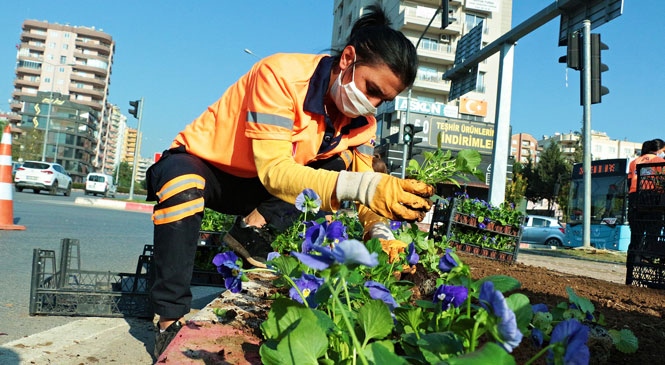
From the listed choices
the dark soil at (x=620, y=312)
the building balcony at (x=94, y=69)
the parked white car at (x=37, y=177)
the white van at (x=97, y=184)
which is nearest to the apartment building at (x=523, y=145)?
the building balcony at (x=94, y=69)

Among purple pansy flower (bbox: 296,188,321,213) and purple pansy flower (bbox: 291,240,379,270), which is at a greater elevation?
purple pansy flower (bbox: 296,188,321,213)

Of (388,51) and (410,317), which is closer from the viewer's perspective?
(410,317)

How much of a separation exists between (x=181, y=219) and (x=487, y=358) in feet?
5.53

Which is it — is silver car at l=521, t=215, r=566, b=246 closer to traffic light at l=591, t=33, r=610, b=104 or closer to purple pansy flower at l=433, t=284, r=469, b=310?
traffic light at l=591, t=33, r=610, b=104

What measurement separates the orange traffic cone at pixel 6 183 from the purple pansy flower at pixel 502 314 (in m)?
7.52

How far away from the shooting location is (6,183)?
283 inches

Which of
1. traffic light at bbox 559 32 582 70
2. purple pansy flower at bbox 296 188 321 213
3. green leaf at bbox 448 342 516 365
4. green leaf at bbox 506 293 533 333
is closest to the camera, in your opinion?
green leaf at bbox 448 342 516 365

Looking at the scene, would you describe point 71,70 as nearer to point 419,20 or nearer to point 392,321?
Answer: point 419,20

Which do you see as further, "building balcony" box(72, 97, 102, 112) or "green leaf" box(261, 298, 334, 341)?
"building balcony" box(72, 97, 102, 112)

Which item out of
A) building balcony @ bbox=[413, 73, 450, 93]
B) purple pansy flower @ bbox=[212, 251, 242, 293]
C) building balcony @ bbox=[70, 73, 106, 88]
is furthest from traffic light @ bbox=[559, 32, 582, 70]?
building balcony @ bbox=[70, 73, 106, 88]

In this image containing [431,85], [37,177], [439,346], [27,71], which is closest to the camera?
[439,346]

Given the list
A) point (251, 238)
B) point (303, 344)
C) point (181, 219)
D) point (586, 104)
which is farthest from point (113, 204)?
point (303, 344)

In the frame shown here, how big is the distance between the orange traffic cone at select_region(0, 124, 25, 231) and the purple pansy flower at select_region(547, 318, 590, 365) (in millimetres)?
7557

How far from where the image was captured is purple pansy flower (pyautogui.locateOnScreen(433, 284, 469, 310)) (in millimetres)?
1098
